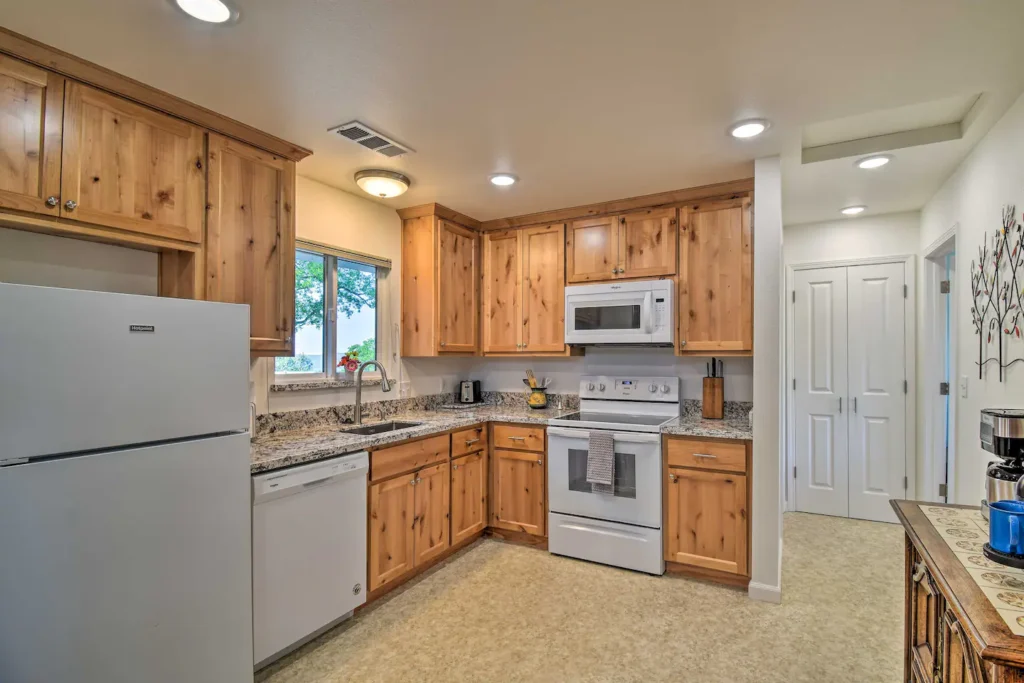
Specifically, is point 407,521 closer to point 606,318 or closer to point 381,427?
point 381,427

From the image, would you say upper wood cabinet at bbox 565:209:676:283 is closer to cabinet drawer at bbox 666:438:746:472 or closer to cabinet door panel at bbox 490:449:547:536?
cabinet drawer at bbox 666:438:746:472

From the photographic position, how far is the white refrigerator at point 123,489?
141 centimetres

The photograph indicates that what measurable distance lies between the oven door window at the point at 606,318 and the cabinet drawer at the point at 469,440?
1009 mm

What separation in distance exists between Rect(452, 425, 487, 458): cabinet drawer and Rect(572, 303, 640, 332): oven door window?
3.31 feet

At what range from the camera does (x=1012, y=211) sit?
2102mm

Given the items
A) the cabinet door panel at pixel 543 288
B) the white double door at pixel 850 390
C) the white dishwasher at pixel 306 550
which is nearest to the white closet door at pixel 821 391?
the white double door at pixel 850 390

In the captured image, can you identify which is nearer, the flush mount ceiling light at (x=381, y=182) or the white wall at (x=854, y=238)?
the flush mount ceiling light at (x=381, y=182)

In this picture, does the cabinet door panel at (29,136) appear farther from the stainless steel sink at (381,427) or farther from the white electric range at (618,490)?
the white electric range at (618,490)

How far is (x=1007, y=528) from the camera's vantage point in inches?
50.8

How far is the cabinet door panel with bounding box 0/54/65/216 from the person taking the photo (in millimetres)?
1656

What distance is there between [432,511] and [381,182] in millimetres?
2004

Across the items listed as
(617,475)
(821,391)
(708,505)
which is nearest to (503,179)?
(617,475)

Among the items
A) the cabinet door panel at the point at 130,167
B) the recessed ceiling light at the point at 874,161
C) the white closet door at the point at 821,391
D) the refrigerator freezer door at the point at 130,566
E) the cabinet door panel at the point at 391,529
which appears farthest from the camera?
the white closet door at the point at 821,391

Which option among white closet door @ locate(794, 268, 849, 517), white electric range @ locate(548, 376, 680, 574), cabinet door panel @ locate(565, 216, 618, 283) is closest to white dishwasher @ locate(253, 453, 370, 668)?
white electric range @ locate(548, 376, 680, 574)
